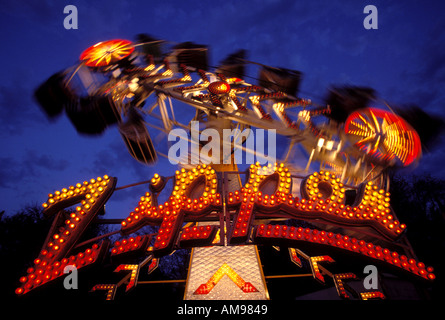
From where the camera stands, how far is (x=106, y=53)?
11508 millimetres

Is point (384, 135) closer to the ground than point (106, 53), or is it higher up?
closer to the ground

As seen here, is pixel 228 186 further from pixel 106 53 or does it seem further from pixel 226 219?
pixel 106 53

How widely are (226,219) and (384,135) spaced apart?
7.36m

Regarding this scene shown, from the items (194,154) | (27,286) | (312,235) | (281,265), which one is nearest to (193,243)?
(312,235)

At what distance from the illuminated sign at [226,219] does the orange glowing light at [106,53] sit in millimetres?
5795

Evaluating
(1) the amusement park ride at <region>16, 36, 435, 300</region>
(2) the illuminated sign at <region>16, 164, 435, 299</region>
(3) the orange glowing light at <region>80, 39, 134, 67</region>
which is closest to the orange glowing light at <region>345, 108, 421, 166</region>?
(1) the amusement park ride at <region>16, 36, 435, 300</region>

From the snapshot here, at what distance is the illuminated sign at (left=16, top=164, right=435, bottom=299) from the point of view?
21.5 feet

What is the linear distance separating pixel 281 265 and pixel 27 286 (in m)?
15.7

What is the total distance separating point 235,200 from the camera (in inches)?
299

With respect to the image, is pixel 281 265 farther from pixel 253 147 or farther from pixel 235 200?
pixel 235 200
